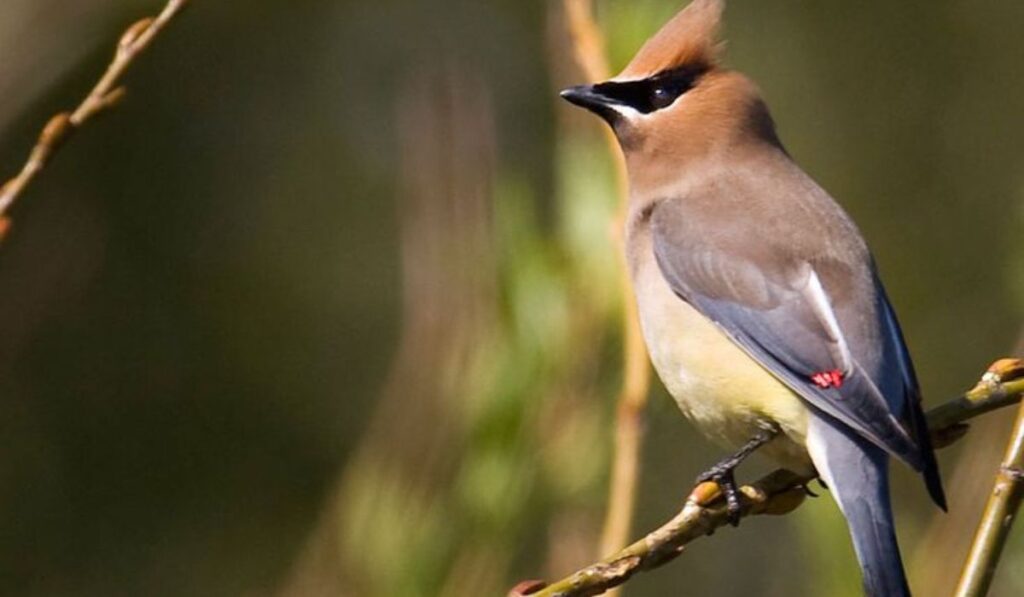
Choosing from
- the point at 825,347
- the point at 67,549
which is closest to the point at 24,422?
the point at 67,549

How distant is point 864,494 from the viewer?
2.94 metres

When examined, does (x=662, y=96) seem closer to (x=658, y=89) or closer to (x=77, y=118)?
(x=658, y=89)

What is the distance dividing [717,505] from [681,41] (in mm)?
1504

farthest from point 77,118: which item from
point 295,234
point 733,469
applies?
point 295,234

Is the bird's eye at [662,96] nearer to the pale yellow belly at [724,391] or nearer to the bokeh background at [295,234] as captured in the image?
the bokeh background at [295,234]

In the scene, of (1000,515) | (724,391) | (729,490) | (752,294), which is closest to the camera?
(1000,515)

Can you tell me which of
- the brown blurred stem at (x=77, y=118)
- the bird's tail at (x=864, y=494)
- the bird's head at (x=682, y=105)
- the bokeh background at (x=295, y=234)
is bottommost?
the bokeh background at (x=295, y=234)

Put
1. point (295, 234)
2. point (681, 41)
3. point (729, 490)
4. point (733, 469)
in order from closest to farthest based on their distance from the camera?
point (729, 490)
point (733, 469)
point (681, 41)
point (295, 234)

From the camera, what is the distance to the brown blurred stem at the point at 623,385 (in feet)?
8.47

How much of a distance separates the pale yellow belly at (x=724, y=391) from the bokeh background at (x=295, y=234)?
1.96 feet

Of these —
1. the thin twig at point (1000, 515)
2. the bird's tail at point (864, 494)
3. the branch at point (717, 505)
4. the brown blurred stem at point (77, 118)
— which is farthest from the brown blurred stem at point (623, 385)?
the brown blurred stem at point (77, 118)

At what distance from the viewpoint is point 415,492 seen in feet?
9.35

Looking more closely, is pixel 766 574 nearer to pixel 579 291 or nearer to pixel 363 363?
pixel 363 363

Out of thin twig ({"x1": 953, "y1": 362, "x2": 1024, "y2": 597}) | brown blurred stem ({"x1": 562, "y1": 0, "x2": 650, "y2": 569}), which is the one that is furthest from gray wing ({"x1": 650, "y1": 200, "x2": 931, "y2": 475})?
thin twig ({"x1": 953, "y1": 362, "x2": 1024, "y2": 597})
